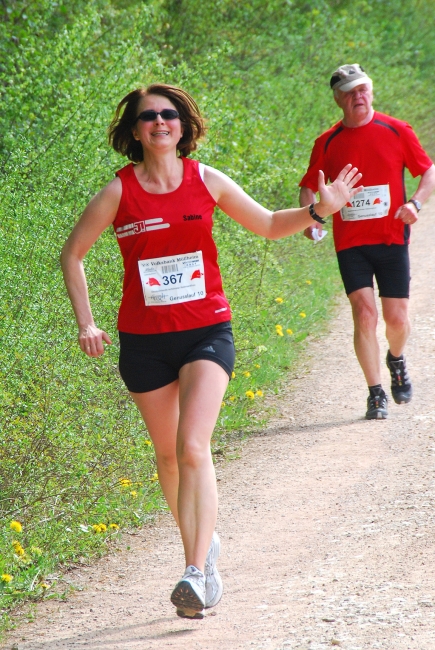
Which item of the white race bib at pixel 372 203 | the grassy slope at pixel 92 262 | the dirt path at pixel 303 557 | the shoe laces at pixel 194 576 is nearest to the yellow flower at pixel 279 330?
the grassy slope at pixel 92 262

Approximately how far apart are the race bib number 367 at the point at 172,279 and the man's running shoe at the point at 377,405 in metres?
3.05

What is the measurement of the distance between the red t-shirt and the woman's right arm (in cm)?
294

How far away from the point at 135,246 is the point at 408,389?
11.6 ft

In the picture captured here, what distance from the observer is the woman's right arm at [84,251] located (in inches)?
156

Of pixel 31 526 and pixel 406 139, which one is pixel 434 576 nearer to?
pixel 31 526

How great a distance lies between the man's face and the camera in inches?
260

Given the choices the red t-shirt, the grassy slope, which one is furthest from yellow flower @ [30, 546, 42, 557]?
the red t-shirt

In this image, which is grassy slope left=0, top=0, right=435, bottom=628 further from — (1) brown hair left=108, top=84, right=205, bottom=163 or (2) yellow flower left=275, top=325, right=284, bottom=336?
(1) brown hair left=108, top=84, right=205, bottom=163

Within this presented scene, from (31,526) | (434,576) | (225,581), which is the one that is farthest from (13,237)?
(434,576)

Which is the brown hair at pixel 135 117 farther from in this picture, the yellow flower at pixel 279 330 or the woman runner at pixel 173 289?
the yellow flower at pixel 279 330

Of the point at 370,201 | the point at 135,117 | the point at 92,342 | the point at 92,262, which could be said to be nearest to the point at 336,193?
the point at 135,117

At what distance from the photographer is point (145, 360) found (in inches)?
158

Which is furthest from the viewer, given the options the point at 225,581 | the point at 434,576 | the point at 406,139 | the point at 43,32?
the point at 43,32

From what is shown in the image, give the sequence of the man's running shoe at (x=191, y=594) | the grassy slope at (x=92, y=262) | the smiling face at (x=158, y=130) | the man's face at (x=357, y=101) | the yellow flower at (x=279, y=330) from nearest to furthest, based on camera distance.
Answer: the man's running shoe at (x=191, y=594)
the smiling face at (x=158, y=130)
the grassy slope at (x=92, y=262)
the man's face at (x=357, y=101)
the yellow flower at (x=279, y=330)
